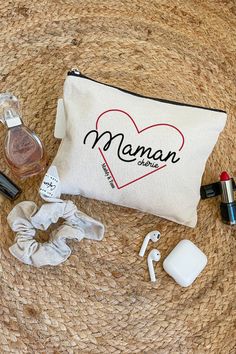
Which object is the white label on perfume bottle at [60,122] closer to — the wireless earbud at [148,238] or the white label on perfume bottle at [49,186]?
the white label on perfume bottle at [49,186]

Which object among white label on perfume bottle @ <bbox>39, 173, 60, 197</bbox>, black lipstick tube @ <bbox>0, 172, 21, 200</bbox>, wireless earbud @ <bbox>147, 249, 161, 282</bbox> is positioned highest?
white label on perfume bottle @ <bbox>39, 173, 60, 197</bbox>

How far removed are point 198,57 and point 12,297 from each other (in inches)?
23.5

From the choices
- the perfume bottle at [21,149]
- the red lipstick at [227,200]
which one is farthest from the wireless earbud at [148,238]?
the perfume bottle at [21,149]

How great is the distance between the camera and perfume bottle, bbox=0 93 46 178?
922 mm

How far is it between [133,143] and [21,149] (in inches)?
8.3

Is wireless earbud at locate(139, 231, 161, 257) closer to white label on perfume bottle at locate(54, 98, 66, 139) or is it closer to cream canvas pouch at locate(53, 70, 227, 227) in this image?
cream canvas pouch at locate(53, 70, 227, 227)

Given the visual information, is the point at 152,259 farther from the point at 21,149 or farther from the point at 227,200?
the point at 21,149

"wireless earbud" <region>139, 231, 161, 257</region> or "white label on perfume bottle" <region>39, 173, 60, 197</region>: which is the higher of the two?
"white label on perfume bottle" <region>39, 173, 60, 197</region>

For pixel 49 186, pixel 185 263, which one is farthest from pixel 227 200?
pixel 49 186

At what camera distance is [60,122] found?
95 cm

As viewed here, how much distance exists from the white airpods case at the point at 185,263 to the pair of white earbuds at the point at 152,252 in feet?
0.07

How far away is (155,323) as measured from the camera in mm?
943

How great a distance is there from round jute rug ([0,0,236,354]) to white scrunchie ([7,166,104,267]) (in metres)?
0.04

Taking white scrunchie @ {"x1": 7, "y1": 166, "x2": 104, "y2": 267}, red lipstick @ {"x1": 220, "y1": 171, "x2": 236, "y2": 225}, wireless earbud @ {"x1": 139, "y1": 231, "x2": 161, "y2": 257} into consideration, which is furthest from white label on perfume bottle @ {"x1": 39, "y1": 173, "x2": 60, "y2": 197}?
red lipstick @ {"x1": 220, "y1": 171, "x2": 236, "y2": 225}
